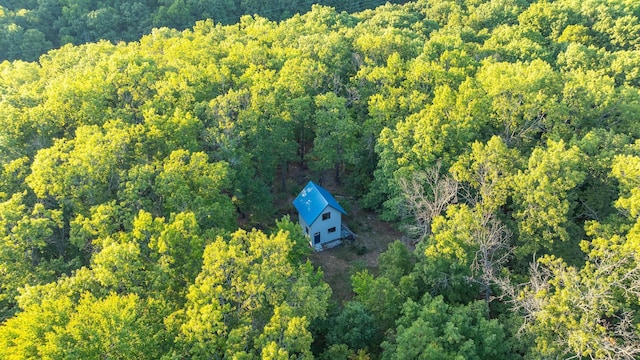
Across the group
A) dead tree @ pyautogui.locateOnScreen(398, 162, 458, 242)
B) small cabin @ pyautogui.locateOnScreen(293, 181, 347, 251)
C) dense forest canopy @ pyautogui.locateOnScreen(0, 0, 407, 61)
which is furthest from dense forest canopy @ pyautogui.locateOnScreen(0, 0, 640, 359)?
dense forest canopy @ pyautogui.locateOnScreen(0, 0, 407, 61)

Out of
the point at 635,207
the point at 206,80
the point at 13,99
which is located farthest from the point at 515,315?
the point at 13,99

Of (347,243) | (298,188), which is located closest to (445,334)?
(347,243)

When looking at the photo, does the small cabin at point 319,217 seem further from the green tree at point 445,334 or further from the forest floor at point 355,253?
the green tree at point 445,334

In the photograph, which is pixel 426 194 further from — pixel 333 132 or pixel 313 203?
pixel 333 132

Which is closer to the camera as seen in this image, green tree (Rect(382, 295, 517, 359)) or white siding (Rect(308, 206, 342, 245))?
green tree (Rect(382, 295, 517, 359))

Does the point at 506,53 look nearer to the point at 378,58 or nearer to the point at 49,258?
the point at 378,58

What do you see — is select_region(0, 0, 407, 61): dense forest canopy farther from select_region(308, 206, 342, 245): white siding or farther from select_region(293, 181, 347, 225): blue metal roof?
select_region(308, 206, 342, 245): white siding
